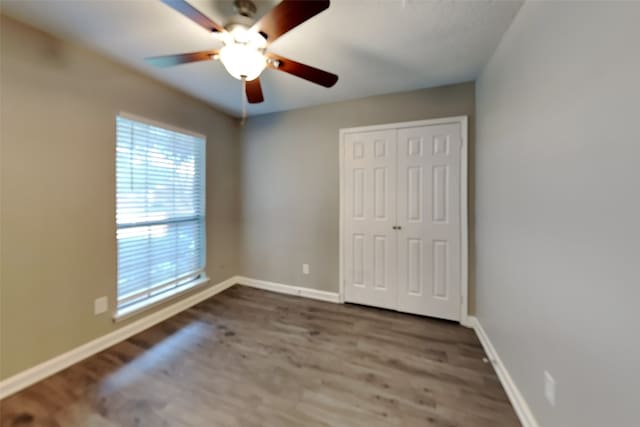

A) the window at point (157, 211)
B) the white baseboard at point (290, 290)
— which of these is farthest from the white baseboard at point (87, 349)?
the white baseboard at point (290, 290)

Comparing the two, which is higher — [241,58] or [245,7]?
[245,7]

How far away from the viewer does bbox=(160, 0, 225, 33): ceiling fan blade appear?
3.56ft

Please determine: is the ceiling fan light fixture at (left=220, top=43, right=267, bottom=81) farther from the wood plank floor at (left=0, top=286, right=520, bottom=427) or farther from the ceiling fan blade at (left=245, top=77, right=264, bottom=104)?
the wood plank floor at (left=0, top=286, right=520, bottom=427)

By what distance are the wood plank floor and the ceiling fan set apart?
80.5 inches

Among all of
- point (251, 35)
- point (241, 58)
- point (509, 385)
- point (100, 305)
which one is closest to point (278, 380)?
point (509, 385)

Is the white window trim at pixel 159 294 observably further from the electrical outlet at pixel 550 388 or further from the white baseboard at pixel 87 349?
the electrical outlet at pixel 550 388

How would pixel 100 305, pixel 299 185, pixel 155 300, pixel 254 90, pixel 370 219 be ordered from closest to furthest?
pixel 254 90
pixel 100 305
pixel 155 300
pixel 370 219
pixel 299 185

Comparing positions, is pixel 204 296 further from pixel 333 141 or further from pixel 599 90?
pixel 599 90

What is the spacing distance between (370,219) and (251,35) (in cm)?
211

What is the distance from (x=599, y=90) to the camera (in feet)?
2.93

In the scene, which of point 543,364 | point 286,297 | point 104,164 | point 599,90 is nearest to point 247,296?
point 286,297

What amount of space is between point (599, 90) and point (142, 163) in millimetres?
3136

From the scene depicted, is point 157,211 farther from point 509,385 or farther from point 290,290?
point 509,385

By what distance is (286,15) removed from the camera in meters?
1.17
